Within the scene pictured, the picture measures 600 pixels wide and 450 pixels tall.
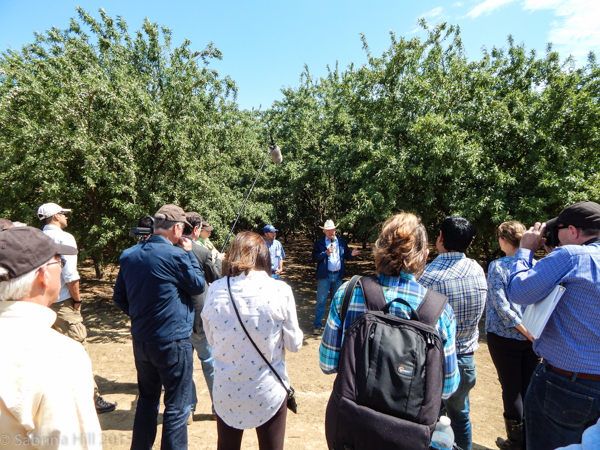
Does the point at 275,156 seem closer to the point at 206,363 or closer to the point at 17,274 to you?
the point at 206,363

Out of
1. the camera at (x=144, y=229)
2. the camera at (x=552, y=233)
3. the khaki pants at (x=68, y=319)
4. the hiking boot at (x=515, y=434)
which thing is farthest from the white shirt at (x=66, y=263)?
the hiking boot at (x=515, y=434)

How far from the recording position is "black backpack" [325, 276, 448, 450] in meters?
1.55

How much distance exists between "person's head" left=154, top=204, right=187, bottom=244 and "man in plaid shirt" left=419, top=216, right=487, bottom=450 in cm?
216

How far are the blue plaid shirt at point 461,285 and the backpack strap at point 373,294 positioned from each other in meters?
0.91

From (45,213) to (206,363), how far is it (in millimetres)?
2530

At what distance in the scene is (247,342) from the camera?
7.17 feet

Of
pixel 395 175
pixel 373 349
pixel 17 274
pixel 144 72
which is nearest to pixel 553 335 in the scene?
pixel 373 349

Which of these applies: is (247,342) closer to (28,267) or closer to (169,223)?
(28,267)

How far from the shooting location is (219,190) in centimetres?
790

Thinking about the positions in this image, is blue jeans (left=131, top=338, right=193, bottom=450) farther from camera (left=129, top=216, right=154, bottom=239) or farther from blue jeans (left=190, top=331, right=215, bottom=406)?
camera (left=129, top=216, right=154, bottom=239)

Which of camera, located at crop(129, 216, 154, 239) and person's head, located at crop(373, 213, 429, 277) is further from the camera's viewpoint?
camera, located at crop(129, 216, 154, 239)

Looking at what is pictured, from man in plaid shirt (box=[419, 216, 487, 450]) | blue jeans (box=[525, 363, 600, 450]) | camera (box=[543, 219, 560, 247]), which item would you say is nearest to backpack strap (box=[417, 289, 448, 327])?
man in plaid shirt (box=[419, 216, 487, 450])

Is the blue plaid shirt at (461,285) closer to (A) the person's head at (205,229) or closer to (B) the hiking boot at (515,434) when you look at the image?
(B) the hiking boot at (515,434)

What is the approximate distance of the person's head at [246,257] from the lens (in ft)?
7.41
